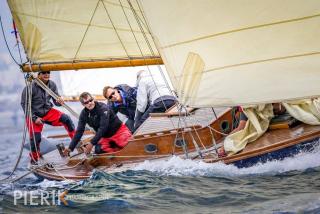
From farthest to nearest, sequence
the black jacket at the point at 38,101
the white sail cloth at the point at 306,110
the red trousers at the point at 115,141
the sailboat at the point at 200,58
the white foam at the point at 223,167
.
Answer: the black jacket at the point at 38,101, the red trousers at the point at 115,141, the white sail cloth at the point at 306,110, the white foam at the point at 223,167, the sailboat at the point at 200,58

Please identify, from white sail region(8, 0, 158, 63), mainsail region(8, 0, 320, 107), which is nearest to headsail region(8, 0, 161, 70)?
white sail region(8, 0, 158, 63)

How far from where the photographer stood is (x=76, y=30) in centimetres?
935

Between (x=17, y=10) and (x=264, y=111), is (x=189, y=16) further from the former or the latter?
(x=17, y=10)

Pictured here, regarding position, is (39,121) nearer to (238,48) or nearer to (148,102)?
(148,102)

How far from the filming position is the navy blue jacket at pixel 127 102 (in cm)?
1051

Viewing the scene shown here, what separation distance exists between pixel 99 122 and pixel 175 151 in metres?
1.46

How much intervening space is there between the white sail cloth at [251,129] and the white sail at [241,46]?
2.80 feet

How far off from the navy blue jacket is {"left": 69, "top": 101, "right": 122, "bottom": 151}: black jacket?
4.18 ft

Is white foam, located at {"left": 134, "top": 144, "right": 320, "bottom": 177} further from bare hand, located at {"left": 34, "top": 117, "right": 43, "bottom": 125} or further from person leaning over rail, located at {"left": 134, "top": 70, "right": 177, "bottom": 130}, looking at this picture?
bare hand, located at {"left": 34, "top": 117, "right": 43, "bottom": 125}

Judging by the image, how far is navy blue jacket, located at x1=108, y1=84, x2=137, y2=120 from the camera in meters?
10.5

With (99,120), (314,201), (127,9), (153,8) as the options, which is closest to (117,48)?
(127,9)

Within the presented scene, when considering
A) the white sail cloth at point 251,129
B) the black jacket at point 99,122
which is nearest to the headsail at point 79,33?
the black jacket at point 99,122

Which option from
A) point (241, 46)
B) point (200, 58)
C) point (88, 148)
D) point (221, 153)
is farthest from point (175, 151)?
point (241, 46)

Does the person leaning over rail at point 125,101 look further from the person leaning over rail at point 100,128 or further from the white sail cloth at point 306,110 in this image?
the white sail cloth at point 306,110
